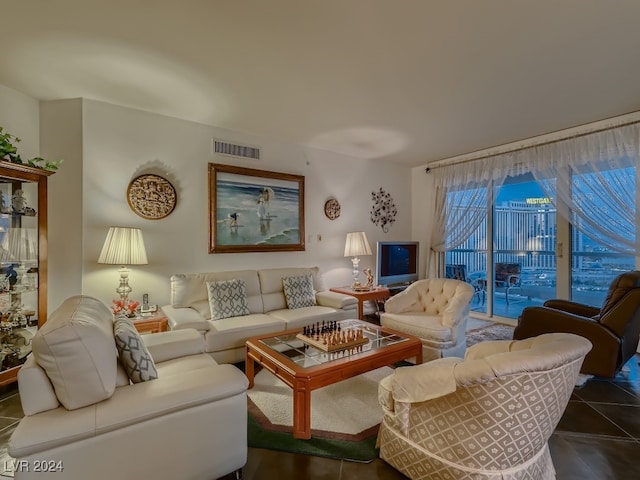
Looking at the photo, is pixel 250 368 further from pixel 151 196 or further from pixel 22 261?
pixel 22 261

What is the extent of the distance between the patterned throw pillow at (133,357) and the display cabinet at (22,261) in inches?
68.7

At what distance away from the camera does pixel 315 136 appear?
163 inches

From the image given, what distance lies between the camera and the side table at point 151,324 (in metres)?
2.86

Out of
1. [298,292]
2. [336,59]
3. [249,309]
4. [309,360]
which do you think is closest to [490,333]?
[298,292]

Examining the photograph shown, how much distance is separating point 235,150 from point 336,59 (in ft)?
6.54

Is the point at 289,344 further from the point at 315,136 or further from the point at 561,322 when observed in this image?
the point at 315,136

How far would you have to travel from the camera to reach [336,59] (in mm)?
2355

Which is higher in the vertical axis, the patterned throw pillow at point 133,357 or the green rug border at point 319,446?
the patterned throw pillow at point 133,357

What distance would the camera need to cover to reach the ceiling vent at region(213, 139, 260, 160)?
3808mm

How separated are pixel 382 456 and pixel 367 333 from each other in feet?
3.85

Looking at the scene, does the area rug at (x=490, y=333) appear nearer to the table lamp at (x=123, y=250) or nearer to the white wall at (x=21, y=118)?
the table lamp at (x=123, y=250)

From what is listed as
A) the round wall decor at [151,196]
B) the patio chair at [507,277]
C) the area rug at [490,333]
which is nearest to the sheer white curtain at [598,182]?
the patio chair at [507,277]

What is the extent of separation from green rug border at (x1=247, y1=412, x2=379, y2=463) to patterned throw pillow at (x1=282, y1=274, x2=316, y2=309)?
1.81 metres

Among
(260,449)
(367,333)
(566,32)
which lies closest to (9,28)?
(260,449)
